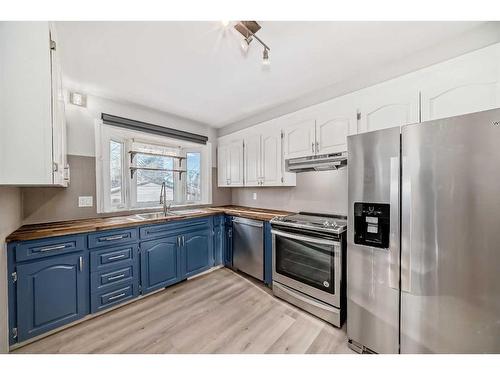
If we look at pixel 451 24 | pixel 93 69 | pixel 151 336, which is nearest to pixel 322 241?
pixel 151 336

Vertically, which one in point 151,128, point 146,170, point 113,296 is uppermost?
point 151,128

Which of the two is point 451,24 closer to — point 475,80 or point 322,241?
point 475,80

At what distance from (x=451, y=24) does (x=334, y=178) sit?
1.44m

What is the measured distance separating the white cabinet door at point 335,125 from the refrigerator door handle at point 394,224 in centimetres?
68

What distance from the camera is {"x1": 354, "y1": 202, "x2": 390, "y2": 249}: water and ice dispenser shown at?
4.31 ft

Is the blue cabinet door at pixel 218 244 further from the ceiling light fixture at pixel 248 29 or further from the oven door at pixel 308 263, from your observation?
the ceiling light fixture at pixel 248 29

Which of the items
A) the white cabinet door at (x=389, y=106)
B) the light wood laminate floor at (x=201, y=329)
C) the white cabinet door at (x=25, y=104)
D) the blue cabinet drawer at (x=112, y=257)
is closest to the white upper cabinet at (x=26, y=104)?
the white cabinet door at (x=25, y=104)

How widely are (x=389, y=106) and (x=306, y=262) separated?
1568 mm

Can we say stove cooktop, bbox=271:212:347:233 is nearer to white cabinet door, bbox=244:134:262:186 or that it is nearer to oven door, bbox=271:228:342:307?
oven door, bbox=271:228:342:307

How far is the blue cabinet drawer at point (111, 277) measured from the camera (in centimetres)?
183

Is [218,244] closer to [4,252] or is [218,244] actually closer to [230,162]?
[230,162]

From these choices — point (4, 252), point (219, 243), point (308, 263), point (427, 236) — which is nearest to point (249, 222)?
point (219, 243)

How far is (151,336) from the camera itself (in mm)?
1627

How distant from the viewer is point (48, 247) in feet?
5.21
